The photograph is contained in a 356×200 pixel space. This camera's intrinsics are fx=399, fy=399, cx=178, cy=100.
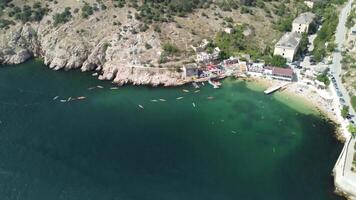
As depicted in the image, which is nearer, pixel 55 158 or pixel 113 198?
pixel 113 198

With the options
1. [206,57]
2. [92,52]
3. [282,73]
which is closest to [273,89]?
[282,73]

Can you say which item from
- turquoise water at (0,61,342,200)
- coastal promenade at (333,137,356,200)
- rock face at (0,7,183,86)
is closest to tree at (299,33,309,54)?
turquoise water at (0,61,342,200)

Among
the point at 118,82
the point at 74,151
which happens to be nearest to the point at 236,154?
the point at 74,151

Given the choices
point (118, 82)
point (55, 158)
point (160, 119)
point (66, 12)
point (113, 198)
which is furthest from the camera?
point (66, 12)

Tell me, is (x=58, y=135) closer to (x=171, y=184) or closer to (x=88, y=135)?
(x=88, y=135)

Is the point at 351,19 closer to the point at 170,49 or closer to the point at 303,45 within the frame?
the point at 303,45

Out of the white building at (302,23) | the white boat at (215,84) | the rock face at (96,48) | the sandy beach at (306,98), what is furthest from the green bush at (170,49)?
the white building at (302,23)
